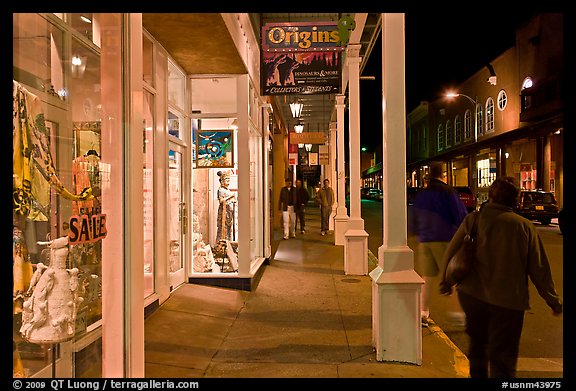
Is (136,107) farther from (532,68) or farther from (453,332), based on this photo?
(532,68)

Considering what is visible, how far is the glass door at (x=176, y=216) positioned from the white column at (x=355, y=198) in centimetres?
363

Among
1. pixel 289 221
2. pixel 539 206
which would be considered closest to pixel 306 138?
Result: pixel 289 221

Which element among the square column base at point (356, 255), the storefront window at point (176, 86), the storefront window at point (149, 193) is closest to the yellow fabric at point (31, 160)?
the storefront window at point (149, 193)

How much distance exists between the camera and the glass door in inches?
293

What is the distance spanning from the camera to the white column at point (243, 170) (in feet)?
27.0

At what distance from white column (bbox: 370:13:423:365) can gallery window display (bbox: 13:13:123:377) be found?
9.10 feet

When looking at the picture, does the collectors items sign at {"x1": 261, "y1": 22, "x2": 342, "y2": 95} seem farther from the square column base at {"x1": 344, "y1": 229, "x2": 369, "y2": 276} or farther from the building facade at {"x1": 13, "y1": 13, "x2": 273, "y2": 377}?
the building facade at {"x1": 13, "y1": 13, "x2": 273, "y2": 377}

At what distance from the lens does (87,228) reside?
3512 millimetres

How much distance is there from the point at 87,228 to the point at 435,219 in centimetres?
419

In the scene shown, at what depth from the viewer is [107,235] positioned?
12.3 feet

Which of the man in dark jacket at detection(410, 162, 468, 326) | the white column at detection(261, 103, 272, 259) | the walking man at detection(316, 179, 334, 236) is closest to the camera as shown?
the man in dark jacket at detection(410, 162, 468, 326)

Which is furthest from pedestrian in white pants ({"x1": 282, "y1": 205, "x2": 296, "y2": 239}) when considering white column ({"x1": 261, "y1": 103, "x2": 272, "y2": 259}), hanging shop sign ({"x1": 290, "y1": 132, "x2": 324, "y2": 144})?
white column ({"x1": 261, "y1": 103, "x2": 272, "y2": 259})

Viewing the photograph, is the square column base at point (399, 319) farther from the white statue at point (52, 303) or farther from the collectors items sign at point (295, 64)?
the collectors items sign at point (295, 64)

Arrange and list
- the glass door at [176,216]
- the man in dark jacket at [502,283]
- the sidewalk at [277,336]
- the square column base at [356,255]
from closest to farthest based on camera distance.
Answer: the man in dark jacket at [502,283]
the sidewalk at [277,336]
the glass door at [176,216]
the square column base at [356,255]
